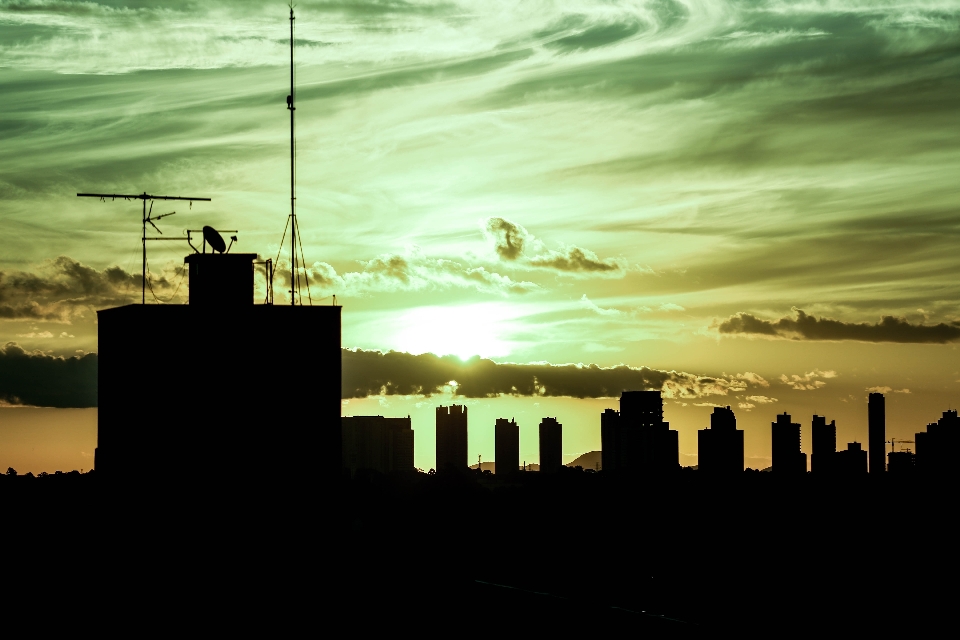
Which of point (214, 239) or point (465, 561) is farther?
point (465, 561)

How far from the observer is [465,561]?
457 ft

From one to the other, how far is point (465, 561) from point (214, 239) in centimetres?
7172

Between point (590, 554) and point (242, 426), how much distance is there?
95.7m

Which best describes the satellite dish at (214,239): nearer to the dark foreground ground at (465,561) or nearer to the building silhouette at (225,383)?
the building silhouette at (225,383)

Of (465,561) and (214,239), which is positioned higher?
(214,239)

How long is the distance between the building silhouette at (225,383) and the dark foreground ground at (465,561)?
2166mm

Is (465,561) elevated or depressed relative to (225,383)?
depressed

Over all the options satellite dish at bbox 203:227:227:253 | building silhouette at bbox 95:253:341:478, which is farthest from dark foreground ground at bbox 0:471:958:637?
satellite dish at bbox 203:227:227:253

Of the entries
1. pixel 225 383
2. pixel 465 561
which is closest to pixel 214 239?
pixel 225 383

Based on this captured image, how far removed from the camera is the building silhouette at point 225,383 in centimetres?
8144

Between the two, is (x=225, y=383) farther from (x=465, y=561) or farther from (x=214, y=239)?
(x=465, y=561)

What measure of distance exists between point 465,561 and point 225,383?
6481cm

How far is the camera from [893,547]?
165 m

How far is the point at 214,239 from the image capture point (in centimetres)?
7919
